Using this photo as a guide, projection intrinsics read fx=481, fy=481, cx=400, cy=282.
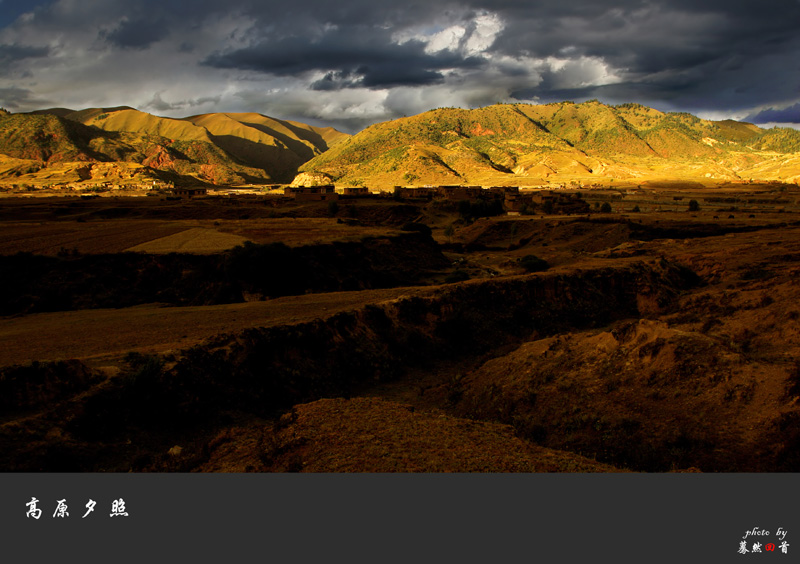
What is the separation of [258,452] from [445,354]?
12.1m

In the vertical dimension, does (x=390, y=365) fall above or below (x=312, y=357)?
below

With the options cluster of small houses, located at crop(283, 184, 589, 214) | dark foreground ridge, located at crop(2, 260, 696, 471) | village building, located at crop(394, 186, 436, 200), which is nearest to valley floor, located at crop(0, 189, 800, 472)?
dark foreground ridge, located at crop(2, 260, 696, 471)

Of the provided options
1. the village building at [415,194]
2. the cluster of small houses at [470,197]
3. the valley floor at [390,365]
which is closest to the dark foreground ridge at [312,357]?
the valley floor at [390,365]

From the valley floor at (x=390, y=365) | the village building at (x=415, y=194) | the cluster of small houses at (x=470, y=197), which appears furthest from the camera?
the village building at (x=415, y=194)

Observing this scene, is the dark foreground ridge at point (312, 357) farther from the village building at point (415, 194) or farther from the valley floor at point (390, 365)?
the village building at point (415, 194)

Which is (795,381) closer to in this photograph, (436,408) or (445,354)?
(436,408)

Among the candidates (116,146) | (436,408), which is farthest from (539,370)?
(116,146)

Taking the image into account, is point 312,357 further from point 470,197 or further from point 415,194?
point 415,194

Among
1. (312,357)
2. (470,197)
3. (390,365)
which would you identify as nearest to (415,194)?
(470,197)

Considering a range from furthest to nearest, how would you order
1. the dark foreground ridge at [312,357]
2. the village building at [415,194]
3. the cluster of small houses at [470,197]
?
1. the village building at [415,194]
2. the cluster of small houses at [470,197]
3. the dark foreground ridge at [312,357]

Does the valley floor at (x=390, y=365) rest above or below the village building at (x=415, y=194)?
below

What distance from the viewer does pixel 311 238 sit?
3916 centimetres

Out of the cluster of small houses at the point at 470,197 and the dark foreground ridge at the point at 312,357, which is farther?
the cluster of small houses at the point at 470,197

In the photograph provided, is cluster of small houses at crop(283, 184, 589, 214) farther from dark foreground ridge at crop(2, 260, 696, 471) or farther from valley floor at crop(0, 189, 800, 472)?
dark foreground ridge at crop(2, 260, 696, 471)
